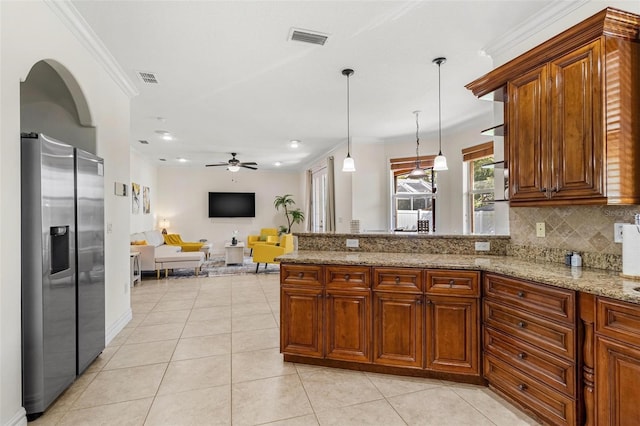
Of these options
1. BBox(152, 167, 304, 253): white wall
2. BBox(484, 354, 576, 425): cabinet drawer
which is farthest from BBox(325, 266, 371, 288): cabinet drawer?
BBox(152, 167, 304, 253): white wall

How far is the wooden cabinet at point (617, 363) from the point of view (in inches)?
59.8

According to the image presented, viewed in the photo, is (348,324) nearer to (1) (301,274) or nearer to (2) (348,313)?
(2) (348,313)

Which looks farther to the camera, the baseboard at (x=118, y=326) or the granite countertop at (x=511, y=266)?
the baseboard at (x=118, y=326)

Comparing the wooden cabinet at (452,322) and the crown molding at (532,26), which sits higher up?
the crown molding at (532,26)

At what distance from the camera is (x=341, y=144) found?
6.86 metres

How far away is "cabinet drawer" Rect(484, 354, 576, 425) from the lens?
5.98ft

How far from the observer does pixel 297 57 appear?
3125mm

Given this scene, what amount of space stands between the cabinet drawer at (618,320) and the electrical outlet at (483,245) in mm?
1227

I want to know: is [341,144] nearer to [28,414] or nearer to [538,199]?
[538,199]

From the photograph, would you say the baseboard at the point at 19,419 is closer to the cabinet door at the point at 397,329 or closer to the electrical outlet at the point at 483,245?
the cabinet door at the point at 397,329

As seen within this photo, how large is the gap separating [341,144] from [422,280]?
15.8ft

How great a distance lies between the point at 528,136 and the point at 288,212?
8791mm

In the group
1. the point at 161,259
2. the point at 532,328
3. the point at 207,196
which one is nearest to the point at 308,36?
the point at 532,328

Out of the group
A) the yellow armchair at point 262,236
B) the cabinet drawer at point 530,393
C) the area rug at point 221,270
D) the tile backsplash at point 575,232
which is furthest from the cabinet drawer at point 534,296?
the yellow armchair at point 262,236
